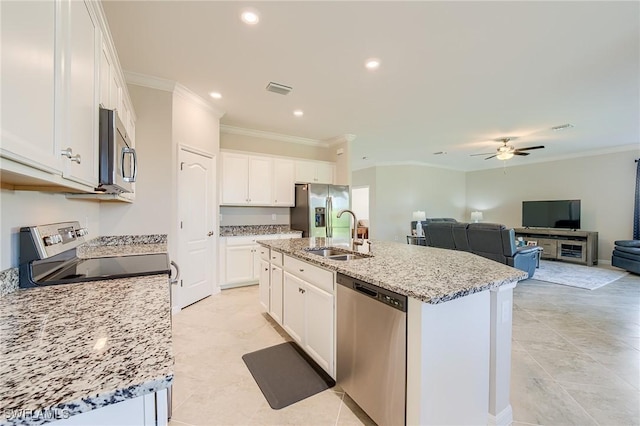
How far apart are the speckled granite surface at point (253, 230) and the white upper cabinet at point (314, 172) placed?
1.00 metres

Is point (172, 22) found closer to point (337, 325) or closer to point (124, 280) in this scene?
point (124, 280)

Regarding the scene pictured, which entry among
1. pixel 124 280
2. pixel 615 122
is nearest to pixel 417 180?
pixel 615 122

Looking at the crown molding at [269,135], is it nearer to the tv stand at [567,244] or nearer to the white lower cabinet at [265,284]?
the white lower cabinet at [265,284]

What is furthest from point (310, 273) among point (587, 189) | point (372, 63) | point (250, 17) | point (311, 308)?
point (587, 189)

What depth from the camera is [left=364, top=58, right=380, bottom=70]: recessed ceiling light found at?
8.89 ft

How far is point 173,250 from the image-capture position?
3217mm

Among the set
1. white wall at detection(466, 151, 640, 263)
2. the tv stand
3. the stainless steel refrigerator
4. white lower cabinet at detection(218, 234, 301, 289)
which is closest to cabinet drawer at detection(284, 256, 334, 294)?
white lower cabinet at detection(218, 234, 301, 289)

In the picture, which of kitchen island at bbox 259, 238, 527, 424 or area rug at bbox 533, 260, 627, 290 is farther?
area rug at bbox 533, 260, 627, 290

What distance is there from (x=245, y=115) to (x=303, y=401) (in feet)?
12.6

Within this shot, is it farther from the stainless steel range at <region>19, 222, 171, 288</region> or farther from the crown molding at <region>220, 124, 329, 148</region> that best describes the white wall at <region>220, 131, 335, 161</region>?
the stainless steel range at <region>19, 222, 171, 288</region>

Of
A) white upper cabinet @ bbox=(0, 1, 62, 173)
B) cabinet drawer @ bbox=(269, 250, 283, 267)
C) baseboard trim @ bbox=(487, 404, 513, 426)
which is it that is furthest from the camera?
cabinet drawer @ bbox=(269, 250, 283, 267)

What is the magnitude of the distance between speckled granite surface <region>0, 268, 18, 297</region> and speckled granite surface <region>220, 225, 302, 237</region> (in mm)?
2981

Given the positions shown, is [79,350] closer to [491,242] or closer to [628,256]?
[491,242]

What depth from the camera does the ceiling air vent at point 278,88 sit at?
325 cm
